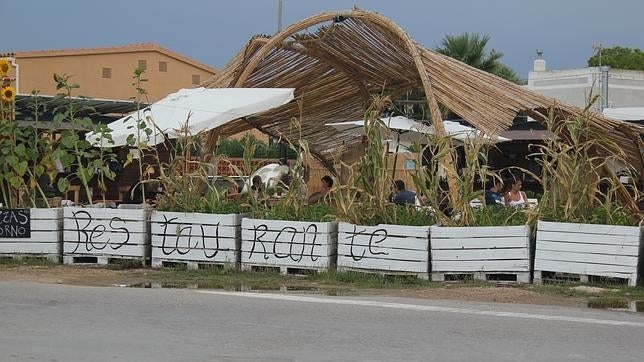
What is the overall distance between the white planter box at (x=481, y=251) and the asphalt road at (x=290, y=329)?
1442 mm

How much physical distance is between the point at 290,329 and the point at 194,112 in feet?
25.3

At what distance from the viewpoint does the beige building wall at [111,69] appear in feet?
133

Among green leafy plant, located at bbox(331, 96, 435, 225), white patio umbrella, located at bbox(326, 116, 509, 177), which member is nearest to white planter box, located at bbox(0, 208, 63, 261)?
green leafy plant, located at bbox(331, 96, 435, 225)

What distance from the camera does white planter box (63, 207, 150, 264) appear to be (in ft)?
43.9

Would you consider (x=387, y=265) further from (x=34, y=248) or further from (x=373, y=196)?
(x=34, y=248)

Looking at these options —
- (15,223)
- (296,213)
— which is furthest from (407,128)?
(15,223)

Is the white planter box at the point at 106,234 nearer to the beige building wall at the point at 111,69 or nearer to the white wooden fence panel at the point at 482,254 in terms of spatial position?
the white wooden fence panel at the point at 482,254

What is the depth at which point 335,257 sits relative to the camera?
41.5 ft

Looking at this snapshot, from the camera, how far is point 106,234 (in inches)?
529

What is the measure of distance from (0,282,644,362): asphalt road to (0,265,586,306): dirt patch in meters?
0.52

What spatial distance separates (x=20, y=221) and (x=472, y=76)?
7.44 meters

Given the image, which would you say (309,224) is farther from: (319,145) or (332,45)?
(319,145)

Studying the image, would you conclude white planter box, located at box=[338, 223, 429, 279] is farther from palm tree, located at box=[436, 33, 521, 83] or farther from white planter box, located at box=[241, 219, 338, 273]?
palm tree, located at box=[436, 33, 521, 83]

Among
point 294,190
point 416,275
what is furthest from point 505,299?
point 294,190
